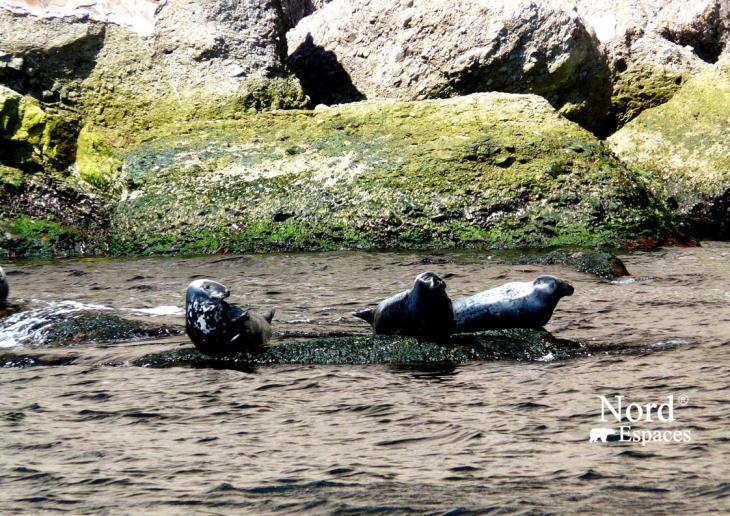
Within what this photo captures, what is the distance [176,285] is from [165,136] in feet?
12.9

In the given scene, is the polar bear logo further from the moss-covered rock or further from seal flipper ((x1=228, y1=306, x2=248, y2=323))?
the moss-covered rock

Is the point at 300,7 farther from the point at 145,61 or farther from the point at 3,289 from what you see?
the point at 3,289

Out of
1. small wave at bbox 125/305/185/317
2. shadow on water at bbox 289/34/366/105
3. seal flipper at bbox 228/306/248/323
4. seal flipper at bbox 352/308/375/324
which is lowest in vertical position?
small wave at bbox 125/305/185/317

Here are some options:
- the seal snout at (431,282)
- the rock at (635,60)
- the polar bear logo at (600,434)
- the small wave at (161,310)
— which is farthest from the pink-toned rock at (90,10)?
the polar bear logo at (600,434)

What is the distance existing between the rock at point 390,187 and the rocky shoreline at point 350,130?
22 millimetres

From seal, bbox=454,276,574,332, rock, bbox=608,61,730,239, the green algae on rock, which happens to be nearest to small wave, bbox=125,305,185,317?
seal, bbox=454,276,574,332

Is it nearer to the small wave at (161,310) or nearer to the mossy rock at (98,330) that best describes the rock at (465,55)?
the small wave at (161,310)

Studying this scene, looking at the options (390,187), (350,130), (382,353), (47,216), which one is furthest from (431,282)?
(47,216)

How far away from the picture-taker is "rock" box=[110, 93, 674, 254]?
35.1 ft

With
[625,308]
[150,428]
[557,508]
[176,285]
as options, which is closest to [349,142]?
[176,285]

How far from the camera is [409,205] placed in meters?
10.8

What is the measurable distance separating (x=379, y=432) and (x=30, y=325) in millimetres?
3153

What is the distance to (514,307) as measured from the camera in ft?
19.7

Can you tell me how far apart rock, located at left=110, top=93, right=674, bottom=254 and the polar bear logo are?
21.3ft
